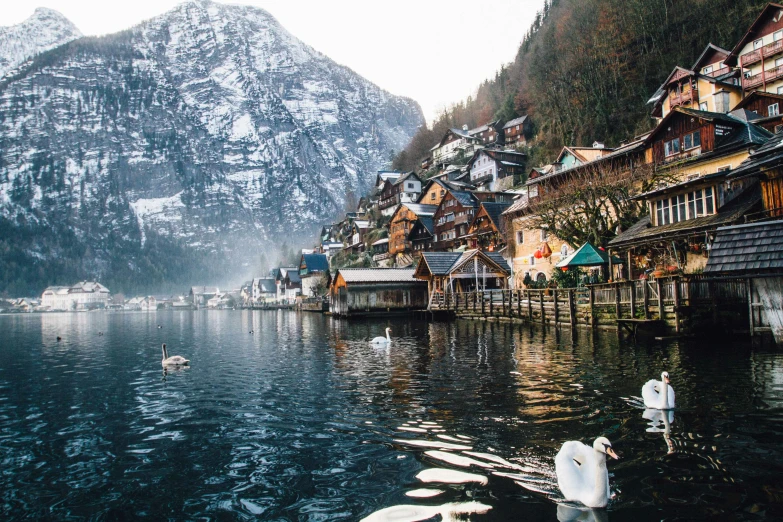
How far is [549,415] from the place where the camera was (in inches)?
476

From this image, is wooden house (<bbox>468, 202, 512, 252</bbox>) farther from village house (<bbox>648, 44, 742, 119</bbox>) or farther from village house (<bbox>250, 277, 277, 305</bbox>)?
village house (<bbox>250, 277, 277, 305</bbox>)

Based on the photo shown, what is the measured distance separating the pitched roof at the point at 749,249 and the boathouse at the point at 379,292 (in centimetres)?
4273

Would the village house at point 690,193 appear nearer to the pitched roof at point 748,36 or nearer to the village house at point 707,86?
the village house at point 707,86

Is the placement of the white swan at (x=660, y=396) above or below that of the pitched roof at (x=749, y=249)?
below

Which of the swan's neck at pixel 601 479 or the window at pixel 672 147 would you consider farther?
the window at pixel 672 147

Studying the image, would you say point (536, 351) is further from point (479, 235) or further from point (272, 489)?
point (479, 235)

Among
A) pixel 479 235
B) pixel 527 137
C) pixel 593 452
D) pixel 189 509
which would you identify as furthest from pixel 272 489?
pixel 527 137

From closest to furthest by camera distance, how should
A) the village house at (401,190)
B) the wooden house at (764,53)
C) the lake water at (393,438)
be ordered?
the lake water at (393,438), the wooden house at (764,53), the village house at (401,190)

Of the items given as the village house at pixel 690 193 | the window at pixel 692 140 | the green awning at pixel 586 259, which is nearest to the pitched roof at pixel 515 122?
the village house at pixel 690 193

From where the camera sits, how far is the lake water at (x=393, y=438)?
7648 millimetres

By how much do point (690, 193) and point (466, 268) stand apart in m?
26.0

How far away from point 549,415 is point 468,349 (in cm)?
1389

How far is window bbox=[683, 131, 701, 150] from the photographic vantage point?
36594mm

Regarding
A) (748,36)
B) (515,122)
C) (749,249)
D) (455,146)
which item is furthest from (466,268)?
(455,146)
